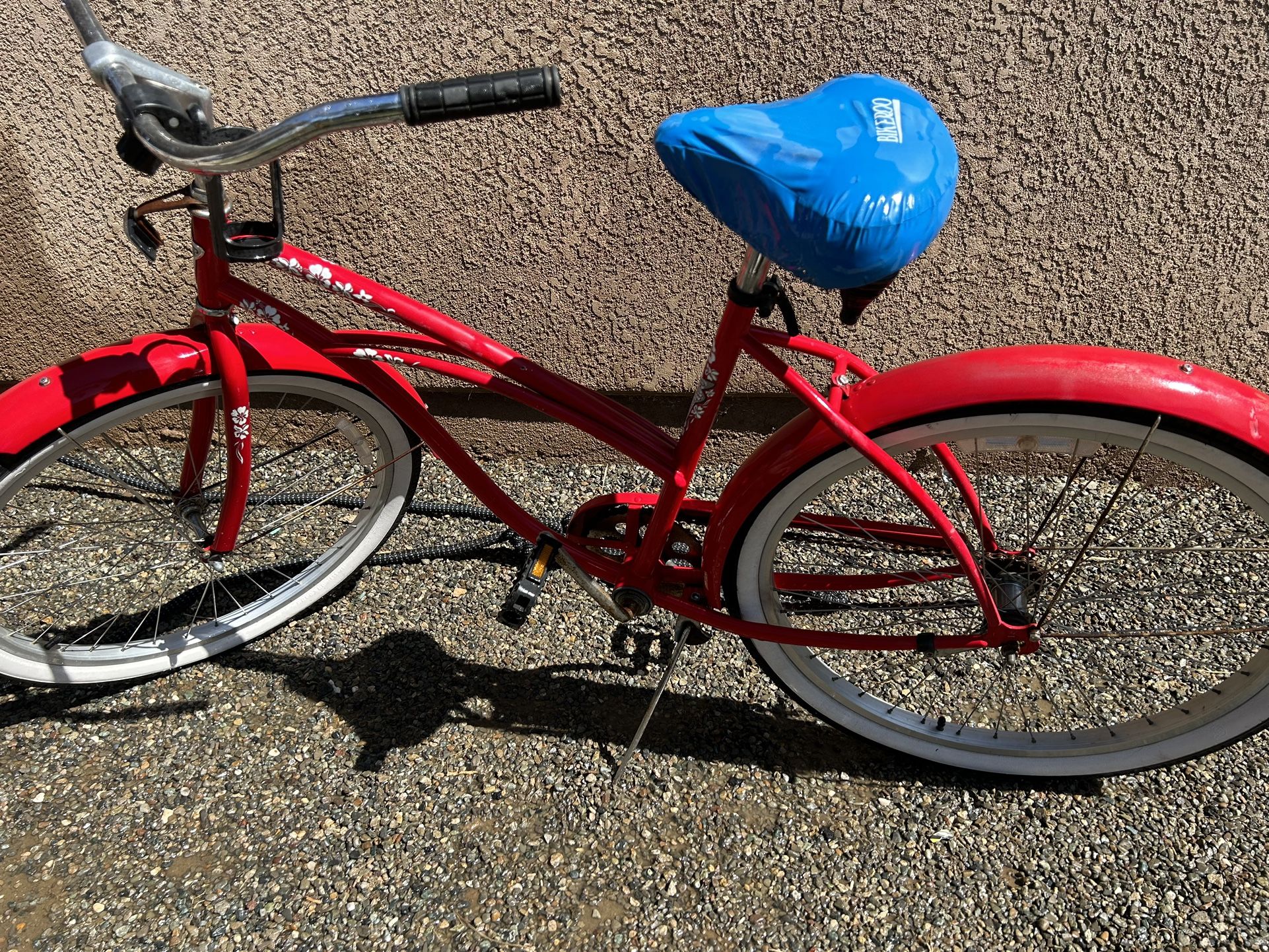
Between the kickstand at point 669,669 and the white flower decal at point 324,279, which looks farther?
the kickstand at point 669,669

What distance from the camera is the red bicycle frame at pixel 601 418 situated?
5.41ft

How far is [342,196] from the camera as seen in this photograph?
2559 mm

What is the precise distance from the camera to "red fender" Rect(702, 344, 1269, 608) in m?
1.54

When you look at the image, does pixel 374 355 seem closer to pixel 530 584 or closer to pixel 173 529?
pixel 530 584

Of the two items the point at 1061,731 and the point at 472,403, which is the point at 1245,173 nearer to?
the point at 1061,731

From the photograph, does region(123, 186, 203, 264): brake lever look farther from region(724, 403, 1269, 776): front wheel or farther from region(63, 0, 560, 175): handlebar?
region(724, 403, 1269, 776): front wheel

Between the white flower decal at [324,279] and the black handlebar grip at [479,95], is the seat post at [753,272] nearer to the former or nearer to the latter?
the black handlebar grip at [479,95]

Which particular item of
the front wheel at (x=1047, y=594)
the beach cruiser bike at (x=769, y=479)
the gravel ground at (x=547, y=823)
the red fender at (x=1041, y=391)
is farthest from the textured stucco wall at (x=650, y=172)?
the gravel ground at (x=547, y=823)

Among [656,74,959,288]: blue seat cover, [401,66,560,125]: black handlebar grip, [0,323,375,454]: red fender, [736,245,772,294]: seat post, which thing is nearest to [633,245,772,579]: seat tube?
[736,245,772,294]: seat post

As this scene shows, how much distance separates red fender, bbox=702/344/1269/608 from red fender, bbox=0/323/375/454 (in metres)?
1.28

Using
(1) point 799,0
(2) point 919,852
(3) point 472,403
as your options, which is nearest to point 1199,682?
(2) point 919,852

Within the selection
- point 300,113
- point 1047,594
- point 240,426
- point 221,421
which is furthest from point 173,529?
point 1047,594

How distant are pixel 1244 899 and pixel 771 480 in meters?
1.42

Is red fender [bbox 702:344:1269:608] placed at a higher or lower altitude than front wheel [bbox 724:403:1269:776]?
higher
